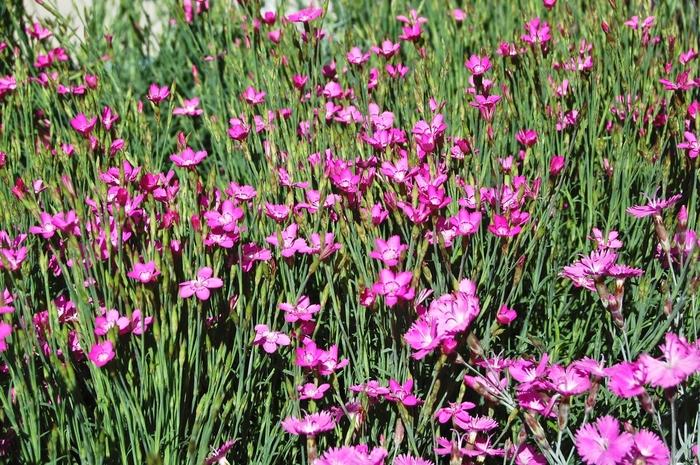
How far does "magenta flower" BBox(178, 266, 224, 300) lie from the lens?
164 centimetres

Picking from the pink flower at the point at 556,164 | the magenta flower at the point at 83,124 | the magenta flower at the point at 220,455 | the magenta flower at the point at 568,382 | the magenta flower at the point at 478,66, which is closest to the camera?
the magenta flower at the point at 568,382

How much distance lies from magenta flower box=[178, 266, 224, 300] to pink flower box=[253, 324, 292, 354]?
15 cm

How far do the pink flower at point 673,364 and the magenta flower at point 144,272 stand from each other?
3.09 ft

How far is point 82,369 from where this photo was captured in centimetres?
188

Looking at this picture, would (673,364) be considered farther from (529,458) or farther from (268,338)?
(268,338)

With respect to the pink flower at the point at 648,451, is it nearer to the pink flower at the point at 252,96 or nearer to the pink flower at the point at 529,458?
the pink flower at the point at 529,458

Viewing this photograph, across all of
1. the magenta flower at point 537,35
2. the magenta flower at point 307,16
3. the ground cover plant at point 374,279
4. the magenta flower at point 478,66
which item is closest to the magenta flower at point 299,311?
the ground cover plant at point 374,279

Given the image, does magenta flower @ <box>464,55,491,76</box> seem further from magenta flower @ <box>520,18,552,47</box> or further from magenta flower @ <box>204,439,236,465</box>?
magenta flower @ <box>204,439,236,465</box>

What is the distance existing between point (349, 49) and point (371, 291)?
138cm

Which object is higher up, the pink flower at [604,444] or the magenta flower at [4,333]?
the magenta flower at [4,333]

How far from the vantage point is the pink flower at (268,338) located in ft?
5.68

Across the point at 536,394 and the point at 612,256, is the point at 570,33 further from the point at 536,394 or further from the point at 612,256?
the point at 536,394

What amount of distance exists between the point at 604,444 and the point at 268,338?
73 cm

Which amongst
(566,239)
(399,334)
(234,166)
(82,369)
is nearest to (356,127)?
(234,166)
